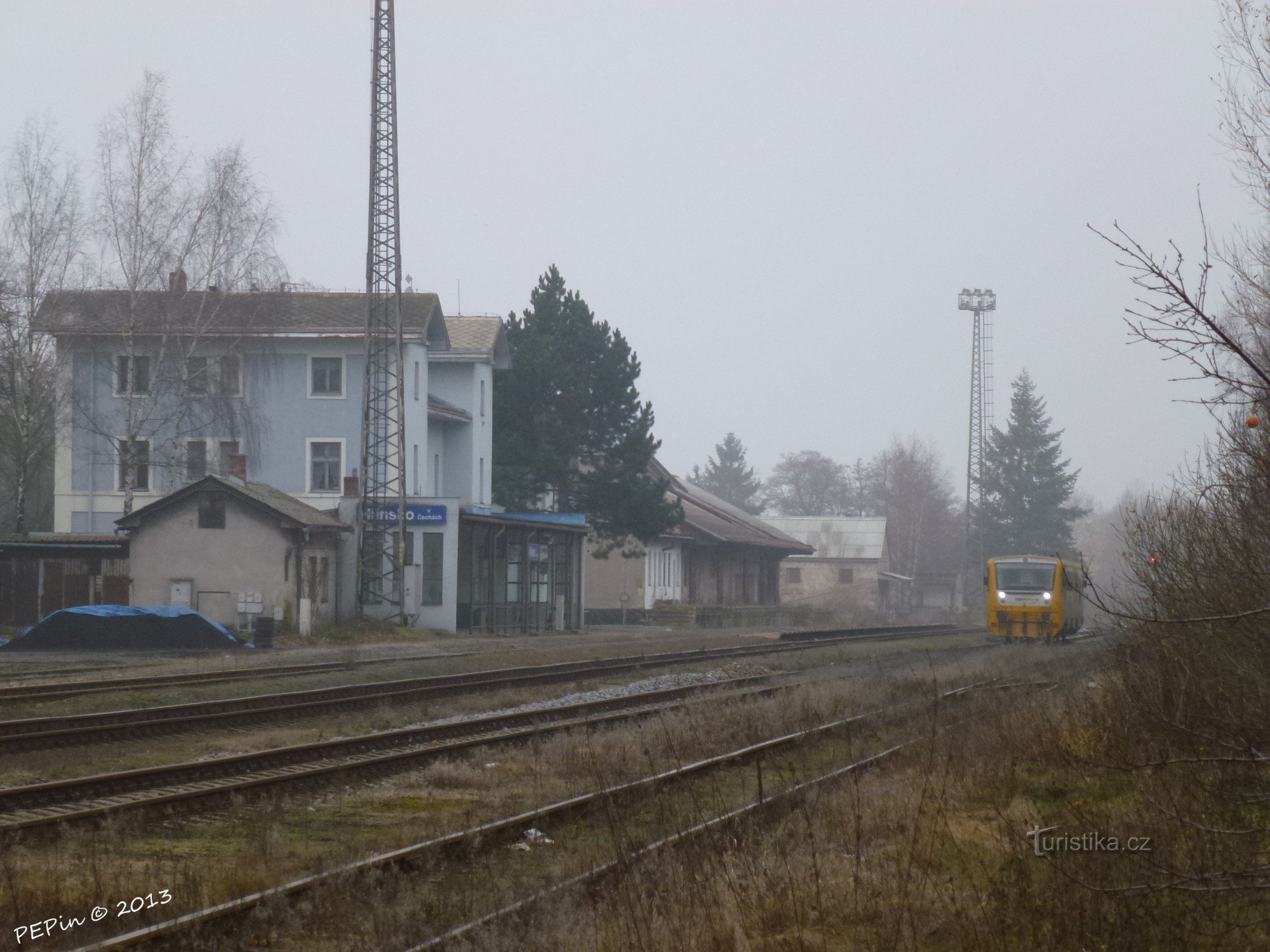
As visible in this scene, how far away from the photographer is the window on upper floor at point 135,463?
133 ft

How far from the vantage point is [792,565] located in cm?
9012

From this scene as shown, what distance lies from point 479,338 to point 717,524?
22163mm

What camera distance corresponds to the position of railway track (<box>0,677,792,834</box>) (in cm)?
980

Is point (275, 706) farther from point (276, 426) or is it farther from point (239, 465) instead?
point (276, 426)

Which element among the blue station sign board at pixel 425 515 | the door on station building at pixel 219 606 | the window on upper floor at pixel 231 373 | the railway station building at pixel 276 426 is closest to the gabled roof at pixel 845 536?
the railway station building at pixel 276 426

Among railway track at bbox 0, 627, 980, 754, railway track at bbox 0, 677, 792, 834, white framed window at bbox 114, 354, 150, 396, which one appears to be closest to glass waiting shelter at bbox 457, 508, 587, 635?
white framed window at bbox 114, 354, 150, 396

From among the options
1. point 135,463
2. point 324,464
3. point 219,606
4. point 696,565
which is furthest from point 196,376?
point 696,565

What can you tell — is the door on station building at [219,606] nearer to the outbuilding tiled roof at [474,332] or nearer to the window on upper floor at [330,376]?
the window on upper floor at [330,376]

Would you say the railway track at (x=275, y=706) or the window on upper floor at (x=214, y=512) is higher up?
the window on upper floor at (x=214, y=512)

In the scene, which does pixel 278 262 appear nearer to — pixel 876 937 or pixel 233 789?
pixel 233 789

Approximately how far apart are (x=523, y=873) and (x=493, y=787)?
3442 millimetres

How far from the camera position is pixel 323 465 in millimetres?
44719

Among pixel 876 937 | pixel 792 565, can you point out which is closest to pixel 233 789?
pixel 876 937

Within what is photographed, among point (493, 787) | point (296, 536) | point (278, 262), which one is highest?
point (278, 262)
